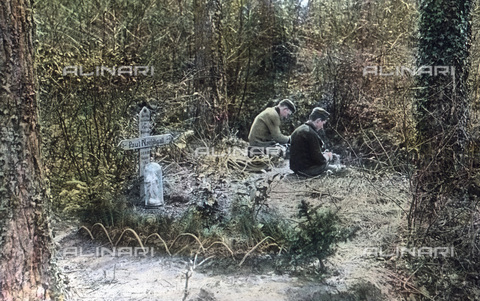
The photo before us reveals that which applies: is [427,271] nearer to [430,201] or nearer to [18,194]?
[430,201]

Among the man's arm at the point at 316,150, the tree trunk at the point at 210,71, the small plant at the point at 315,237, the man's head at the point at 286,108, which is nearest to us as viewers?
the small plant at the point at 315,237

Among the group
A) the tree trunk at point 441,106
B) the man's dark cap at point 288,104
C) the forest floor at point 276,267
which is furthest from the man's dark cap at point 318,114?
the tree trunk at point 441,106

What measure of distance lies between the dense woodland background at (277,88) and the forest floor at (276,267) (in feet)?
0.64

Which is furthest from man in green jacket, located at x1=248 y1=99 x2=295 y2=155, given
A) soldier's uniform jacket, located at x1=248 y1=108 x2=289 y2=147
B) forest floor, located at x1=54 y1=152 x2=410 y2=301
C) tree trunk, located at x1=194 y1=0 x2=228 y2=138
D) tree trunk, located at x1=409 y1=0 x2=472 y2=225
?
tree trunk, located at x1=409 y1=0 x2=472 y2=225

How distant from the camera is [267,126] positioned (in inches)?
156

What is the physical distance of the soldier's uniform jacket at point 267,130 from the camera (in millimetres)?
3910

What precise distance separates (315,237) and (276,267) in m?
0.36

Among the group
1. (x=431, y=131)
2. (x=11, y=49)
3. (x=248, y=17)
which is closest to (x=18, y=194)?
(x=11, y=49)

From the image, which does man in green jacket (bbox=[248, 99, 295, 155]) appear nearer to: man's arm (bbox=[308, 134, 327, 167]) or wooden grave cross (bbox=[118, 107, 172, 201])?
man's arm (bbox=[308, 134, 327, 167])

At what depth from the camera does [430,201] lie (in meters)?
3.73

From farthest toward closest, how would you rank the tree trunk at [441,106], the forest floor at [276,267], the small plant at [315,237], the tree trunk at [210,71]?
the tree trunk at [210,71] → the tree trunk at [441,106] → the small plant at [315,237] → the forest floor at [276,267]

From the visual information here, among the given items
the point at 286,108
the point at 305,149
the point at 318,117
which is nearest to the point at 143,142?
the point at 286,108

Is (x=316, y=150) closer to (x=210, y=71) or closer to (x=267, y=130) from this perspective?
(x=267, y=130)

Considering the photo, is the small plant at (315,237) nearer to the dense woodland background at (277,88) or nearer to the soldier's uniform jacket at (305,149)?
the soldier's uniform jacket at (305,149)
